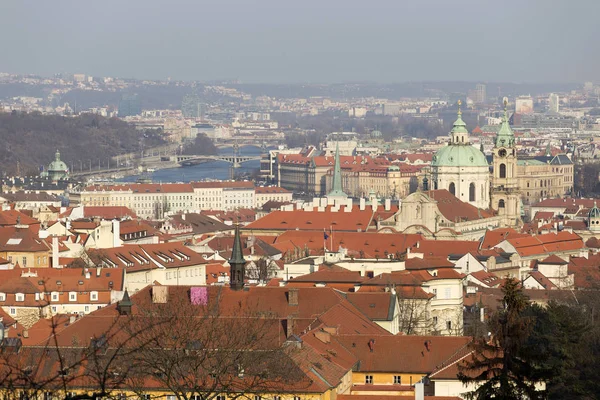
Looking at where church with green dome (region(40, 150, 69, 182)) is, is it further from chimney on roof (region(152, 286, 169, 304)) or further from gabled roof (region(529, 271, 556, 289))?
chimney on roof (region(152, 286, 169, 304))

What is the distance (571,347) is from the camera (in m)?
30.8

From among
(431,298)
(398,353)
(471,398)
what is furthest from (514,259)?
(471,398)

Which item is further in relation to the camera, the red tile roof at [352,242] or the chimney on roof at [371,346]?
the red tile roof at [352,242]

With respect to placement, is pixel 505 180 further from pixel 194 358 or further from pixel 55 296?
pixel 194 358

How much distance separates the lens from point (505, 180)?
10531 centimetres

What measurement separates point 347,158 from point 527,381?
498 feet

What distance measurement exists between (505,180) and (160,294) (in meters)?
66.3

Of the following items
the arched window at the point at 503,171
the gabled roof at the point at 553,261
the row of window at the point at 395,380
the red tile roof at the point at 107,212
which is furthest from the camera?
the arched window at the point at 503,171

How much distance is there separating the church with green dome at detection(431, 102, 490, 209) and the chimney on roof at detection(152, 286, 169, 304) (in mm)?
60013

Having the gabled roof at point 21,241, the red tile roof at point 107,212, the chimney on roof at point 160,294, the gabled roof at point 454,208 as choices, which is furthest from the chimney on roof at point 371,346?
the red tile roof at point 107,212

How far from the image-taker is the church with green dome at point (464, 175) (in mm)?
100250

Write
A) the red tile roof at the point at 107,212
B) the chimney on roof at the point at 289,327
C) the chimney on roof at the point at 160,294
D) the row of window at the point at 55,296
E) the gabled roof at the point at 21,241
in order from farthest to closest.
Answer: the red tile roof at the point at 107,212, the gabled roof at the point at 21,241, the row of window at the point at 55,296, the chimney on roof at the point at 160,294, the chimney on roof at the point at 289,327

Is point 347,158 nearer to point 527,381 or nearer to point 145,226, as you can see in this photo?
point 145,226

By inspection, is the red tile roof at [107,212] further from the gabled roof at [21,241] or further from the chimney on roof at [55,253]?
the chimney on roof at [55,253]
